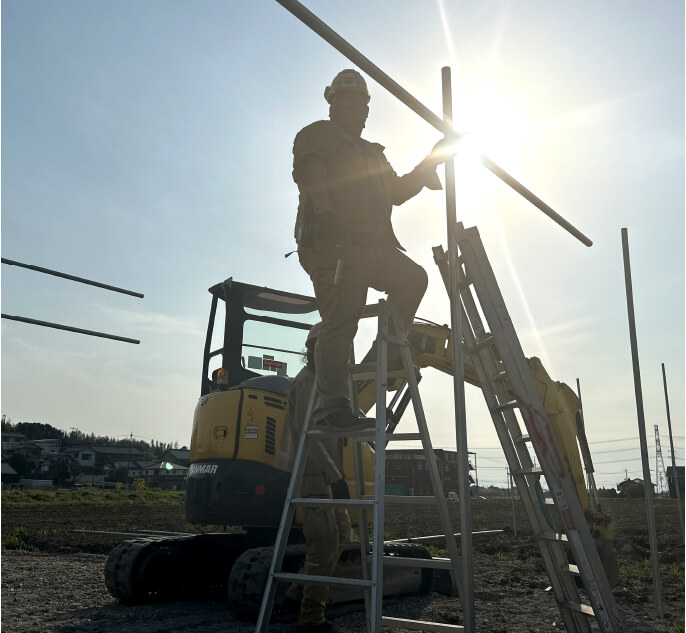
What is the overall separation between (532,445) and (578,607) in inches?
34.6

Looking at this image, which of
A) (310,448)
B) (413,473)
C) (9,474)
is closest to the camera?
(310,448)

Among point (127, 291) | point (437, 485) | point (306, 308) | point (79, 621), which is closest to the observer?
point (437, 485)

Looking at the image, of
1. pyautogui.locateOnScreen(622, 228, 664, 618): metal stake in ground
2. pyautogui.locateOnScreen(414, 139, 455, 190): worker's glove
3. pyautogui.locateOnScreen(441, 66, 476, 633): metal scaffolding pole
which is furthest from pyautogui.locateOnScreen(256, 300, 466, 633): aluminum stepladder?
pyautogui.locateOnScreen(622, 228, 664, 618): metal stake in ground

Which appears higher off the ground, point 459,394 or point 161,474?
point 161,474

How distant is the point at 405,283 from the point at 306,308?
397 centimetres

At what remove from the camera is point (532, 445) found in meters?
3.50

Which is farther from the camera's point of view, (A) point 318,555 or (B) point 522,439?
(A) point 318,555

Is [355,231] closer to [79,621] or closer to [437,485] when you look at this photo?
[437,485]

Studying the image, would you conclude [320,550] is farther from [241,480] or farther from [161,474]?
[161,474]

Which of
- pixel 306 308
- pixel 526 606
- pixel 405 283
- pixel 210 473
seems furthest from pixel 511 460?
pixel 306 308

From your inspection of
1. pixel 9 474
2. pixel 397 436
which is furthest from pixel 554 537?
pixel 9 474

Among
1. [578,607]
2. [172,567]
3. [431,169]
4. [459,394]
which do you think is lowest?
[172,567]

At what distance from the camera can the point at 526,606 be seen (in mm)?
5777

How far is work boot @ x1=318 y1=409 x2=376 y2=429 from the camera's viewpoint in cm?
342
